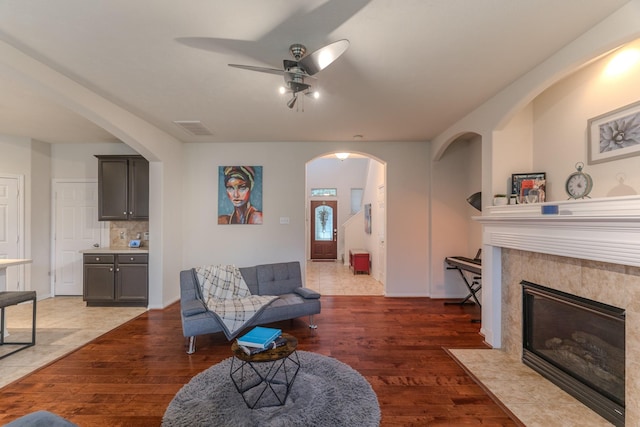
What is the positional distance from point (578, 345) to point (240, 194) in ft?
15.4

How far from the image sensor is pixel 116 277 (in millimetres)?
4477

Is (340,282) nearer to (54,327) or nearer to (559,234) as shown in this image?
(559,234)

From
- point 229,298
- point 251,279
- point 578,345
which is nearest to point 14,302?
point 229,298

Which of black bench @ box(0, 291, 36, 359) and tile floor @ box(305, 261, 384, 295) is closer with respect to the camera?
black bench @ box(0, 291, 36, 359)

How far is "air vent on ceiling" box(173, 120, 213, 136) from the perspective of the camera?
13.2 feet

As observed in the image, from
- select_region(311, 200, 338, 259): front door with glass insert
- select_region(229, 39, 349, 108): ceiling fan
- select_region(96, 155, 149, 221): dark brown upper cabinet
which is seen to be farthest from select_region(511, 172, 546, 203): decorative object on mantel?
select_region(311, 200, 338, 259): front door with glass insert

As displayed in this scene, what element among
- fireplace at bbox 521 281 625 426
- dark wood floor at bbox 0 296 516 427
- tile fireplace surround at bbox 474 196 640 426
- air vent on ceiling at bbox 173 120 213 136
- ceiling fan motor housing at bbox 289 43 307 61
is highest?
air vent on ceiling at bbox 173 120 213 136

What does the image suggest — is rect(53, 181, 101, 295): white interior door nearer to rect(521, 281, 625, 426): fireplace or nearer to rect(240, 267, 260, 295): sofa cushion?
rect(240, 267, 260, 295): sofa cushion

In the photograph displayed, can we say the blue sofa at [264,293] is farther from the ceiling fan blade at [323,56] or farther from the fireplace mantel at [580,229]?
the ceiling fan blade at [323,56]

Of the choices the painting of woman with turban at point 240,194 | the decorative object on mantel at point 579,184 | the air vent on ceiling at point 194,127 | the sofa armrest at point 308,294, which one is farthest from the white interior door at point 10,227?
the decorative object on mantel at point 579,184

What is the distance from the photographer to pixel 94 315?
412cm

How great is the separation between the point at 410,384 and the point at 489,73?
290 cm

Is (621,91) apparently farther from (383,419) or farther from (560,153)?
(383,419)

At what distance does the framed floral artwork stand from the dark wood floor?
2149 mm
